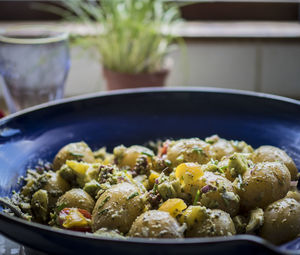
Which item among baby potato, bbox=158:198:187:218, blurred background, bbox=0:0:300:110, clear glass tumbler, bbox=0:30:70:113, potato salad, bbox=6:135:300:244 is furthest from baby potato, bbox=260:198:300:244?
blurred background, bbox=0:0:300:110

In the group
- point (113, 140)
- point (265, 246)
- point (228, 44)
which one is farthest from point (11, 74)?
point (228, 44)

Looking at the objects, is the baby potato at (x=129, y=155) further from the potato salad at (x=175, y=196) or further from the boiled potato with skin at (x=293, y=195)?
the boiled potato with skin at (x=293, y=195)

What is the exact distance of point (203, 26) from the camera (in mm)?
2529

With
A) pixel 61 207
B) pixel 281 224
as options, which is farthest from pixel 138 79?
pixel 281 224

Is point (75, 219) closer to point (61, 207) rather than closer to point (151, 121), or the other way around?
point (61, 207)

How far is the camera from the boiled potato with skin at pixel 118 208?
0.83 meters

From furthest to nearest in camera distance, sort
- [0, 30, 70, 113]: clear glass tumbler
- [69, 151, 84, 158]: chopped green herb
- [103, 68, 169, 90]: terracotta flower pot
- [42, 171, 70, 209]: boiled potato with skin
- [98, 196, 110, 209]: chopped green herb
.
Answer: [103, 68, 169, 90]: terracotta flower pot < [0, 30, 70, 113]: clear glass tumbler < [69, 151, 84, 158]: chopped green herb < [42, 171, 70, 209]: boiled potato with skin < [98, 196, 110, 209]: chopped green herb

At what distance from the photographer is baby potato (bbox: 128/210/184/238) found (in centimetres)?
75

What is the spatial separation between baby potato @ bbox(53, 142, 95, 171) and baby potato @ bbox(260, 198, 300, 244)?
430mm

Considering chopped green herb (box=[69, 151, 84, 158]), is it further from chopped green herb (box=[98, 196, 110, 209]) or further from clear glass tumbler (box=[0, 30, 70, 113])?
clear glass tumbler (box=[0, 30, 70, 113])

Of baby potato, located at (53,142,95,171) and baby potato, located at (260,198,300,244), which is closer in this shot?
baby potato, located at (260,198,300,244)

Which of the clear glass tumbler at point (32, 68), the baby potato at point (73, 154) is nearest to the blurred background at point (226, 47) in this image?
the clear glass tumbler at point (32, 68)

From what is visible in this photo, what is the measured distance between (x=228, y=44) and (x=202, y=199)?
5.33 feet

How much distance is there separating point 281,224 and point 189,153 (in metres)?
0.28
